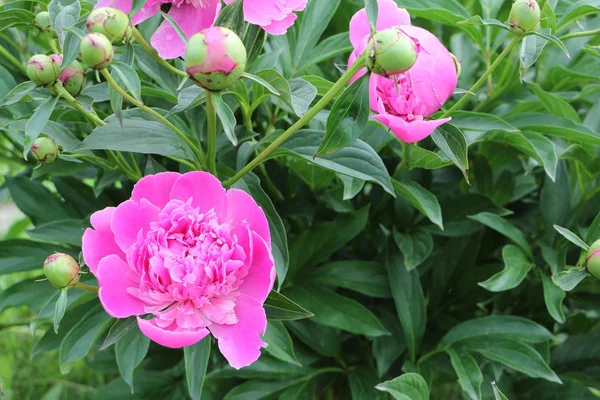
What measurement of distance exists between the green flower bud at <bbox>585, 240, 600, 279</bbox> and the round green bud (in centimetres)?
55

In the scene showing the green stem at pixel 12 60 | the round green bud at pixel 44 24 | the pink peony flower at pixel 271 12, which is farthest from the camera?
the green stem at pixel 12 60

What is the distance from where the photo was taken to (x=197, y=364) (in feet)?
2.31

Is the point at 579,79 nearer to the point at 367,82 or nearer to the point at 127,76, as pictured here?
the point at 367,82

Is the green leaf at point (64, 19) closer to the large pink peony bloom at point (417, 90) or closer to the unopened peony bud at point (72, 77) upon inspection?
the unopened peony bud at point (72, 77)

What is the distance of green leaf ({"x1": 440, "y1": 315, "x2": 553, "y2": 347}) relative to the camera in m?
0.88

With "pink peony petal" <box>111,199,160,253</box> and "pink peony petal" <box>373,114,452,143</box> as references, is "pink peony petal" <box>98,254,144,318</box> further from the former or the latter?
"pink peony petal" <box>373,114,452,143</box>

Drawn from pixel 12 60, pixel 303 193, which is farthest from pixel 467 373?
pixel 12 60

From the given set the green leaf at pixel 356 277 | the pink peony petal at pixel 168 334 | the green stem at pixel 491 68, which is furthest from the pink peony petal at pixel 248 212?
the green leaf at pixel 356 277

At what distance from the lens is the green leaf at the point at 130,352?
77 centimetres

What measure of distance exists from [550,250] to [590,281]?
0.31ft

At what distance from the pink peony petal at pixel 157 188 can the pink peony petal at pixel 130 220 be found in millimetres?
12

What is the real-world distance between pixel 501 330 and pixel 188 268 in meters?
0.47

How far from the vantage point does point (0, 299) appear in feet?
3.09

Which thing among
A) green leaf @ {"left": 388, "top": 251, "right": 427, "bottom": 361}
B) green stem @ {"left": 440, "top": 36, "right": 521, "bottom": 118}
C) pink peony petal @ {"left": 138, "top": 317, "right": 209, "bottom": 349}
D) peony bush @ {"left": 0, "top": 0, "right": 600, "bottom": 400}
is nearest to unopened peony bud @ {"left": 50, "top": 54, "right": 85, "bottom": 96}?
peony bush @ {"left": 0, "top": 0, "right": 600, "bottom": 400}
